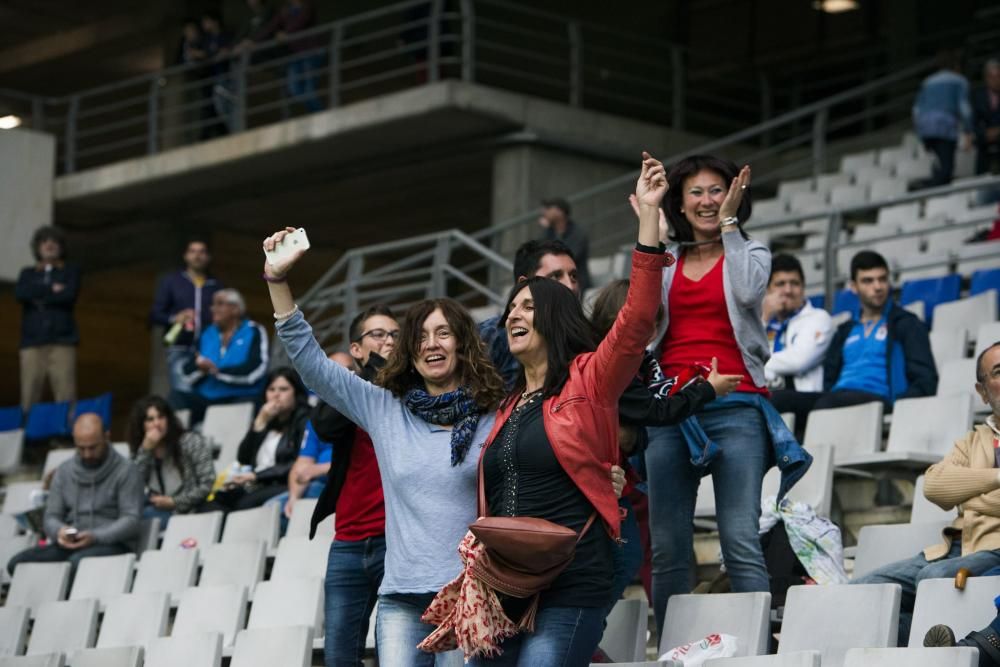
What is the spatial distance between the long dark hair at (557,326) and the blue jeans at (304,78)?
1037cm

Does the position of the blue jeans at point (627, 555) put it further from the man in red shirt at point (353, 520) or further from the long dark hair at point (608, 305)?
the man in red shirt at point (353, 520)

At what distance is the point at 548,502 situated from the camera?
3.94m

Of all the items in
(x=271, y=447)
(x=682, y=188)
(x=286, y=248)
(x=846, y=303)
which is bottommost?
(x=271, y=447)

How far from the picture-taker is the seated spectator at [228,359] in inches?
393

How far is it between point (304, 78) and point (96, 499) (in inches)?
272

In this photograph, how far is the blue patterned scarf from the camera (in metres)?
4.28

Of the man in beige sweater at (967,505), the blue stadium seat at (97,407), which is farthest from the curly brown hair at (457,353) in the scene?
the blue stadium seat at (97,407)

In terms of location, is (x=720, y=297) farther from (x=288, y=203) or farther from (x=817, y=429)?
(x=288, y=203)

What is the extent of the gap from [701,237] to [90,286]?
14.8 m

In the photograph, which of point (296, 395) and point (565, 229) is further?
point (565, 229)

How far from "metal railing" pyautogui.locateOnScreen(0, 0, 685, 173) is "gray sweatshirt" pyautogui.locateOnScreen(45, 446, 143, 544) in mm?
5522

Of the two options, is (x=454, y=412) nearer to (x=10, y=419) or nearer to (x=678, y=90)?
(x=10, y=419)

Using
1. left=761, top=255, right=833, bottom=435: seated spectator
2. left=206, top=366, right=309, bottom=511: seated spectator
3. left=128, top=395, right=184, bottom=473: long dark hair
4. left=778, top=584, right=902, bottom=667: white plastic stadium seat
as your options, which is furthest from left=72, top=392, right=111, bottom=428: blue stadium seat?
left=778, top=584, right=902, bottom=667: white plastic stadium seat

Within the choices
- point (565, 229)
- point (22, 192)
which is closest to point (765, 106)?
point (565, 229)
